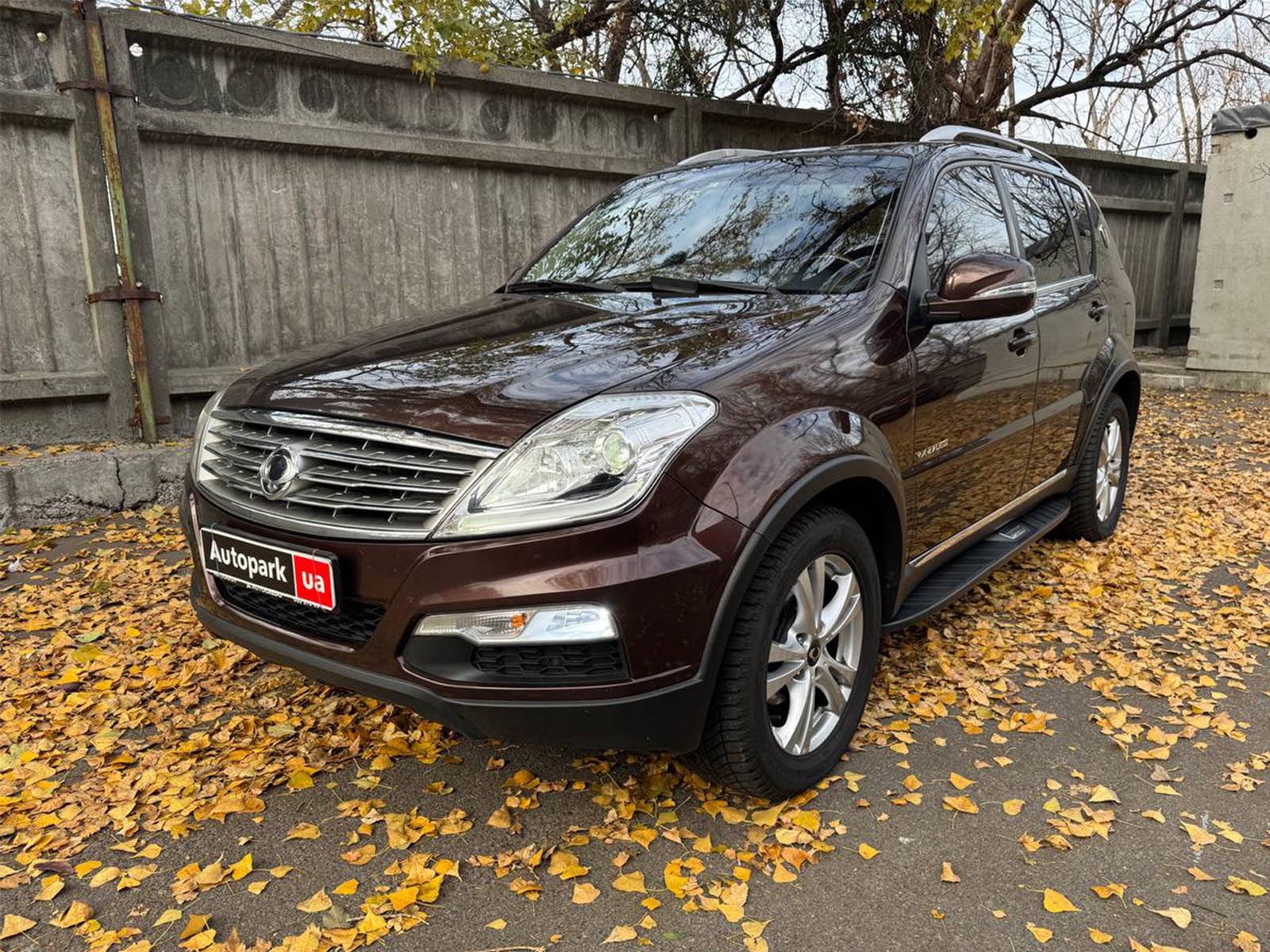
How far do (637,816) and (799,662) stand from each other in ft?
2.00

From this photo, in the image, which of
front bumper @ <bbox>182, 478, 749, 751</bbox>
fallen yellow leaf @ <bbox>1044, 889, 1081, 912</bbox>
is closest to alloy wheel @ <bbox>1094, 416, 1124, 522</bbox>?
fallen yellow leaf @ <bbox>1044, 889, 1081, 912</bbox>

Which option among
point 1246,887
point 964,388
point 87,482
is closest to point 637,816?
point 1246,887

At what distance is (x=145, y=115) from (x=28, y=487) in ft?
7.06

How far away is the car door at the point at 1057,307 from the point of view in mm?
3955

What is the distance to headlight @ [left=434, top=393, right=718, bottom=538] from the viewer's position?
6.96ft

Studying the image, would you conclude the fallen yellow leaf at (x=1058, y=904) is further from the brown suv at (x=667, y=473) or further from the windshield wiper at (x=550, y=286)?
the windshield wiper at (x=550, y=286)

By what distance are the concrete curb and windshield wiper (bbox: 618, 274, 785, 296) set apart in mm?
3122

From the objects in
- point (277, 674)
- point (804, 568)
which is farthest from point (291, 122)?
point (804, 568)

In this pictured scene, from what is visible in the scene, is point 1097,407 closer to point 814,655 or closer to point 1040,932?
point 814,655

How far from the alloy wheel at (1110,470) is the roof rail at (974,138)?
1388 millimetres

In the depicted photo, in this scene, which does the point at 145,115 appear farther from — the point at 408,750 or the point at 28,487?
the point at 408,750

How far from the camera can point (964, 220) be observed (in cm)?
352

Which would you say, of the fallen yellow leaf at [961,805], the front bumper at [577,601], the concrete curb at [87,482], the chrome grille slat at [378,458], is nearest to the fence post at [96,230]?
the concrete curb at [87,482]

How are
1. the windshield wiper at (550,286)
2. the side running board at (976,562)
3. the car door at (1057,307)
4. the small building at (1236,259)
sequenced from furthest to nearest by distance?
the small building at (1236,259) < the car door at (1057,307) < the windshield wiper at (550,286) < the side running board at (976,562)
